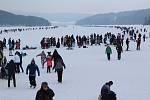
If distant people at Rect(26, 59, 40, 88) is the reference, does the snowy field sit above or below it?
below

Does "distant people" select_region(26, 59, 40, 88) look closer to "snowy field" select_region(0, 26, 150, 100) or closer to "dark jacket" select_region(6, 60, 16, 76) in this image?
"snowy field" select_region(0, 26, 150, 100)

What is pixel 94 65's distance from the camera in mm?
24062

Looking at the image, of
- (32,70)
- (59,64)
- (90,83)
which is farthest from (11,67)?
(90,83)

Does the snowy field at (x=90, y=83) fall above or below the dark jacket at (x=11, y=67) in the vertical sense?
below

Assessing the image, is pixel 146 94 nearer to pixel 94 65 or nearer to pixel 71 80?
pixel 71 80

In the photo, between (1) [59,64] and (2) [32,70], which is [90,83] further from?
(2) [32,70]

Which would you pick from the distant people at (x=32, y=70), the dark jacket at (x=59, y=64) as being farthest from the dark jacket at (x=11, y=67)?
the dark jacket at (x=59, y=64)

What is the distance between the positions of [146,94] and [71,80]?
4.69 metres

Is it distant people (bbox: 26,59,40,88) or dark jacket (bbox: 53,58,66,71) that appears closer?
distant people (bbox: 26,59,40,88)

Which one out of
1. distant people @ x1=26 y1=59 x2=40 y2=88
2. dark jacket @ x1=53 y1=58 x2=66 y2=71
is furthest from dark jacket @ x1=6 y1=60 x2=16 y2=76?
dark jacket @ x1=53 y1=58 x2=66 y2=71

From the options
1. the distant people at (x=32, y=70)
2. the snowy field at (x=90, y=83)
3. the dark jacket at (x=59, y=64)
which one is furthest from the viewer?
the dark jacket at (x=59, y=64)

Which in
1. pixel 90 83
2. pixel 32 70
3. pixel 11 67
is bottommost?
pixel 90 83

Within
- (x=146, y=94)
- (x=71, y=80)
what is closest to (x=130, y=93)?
(x=146, y=94)

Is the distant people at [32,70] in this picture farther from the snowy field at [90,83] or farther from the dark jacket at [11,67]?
the dark jacket at [11,67]
